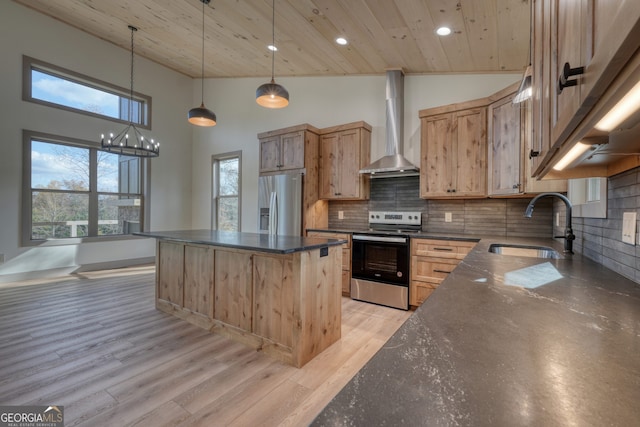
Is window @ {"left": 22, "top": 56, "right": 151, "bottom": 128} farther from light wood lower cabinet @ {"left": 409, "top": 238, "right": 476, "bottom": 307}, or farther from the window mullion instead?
light wood lower cabinet @ {"left": 409, "top": 238, "right": 476, "bottom": 307}

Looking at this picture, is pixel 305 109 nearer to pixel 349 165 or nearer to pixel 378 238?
pixel 349 165

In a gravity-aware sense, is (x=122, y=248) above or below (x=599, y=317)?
below

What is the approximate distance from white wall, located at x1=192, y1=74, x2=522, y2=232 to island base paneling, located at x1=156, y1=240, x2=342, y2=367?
250 centimetres

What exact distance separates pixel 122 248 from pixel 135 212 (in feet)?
2.44

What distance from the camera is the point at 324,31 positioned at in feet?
10.7

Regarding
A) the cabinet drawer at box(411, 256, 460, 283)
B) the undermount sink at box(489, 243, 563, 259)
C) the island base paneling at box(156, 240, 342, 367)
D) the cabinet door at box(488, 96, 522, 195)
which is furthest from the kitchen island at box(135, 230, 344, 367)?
the cabinet door at box(488, 96, 522, 195)

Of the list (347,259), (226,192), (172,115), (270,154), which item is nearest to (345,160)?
(270,154)

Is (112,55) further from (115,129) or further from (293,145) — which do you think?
(293,145)

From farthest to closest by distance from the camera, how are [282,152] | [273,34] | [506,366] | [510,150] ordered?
[282,152]
[273,34]
[510,150]
[506,366]

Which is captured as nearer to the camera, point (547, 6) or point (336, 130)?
point (547, 6)

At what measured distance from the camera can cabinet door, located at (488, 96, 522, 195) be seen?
9.11ft

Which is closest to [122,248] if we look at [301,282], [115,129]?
[115,129]

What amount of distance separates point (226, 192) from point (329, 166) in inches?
115

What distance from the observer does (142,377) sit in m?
1.97
